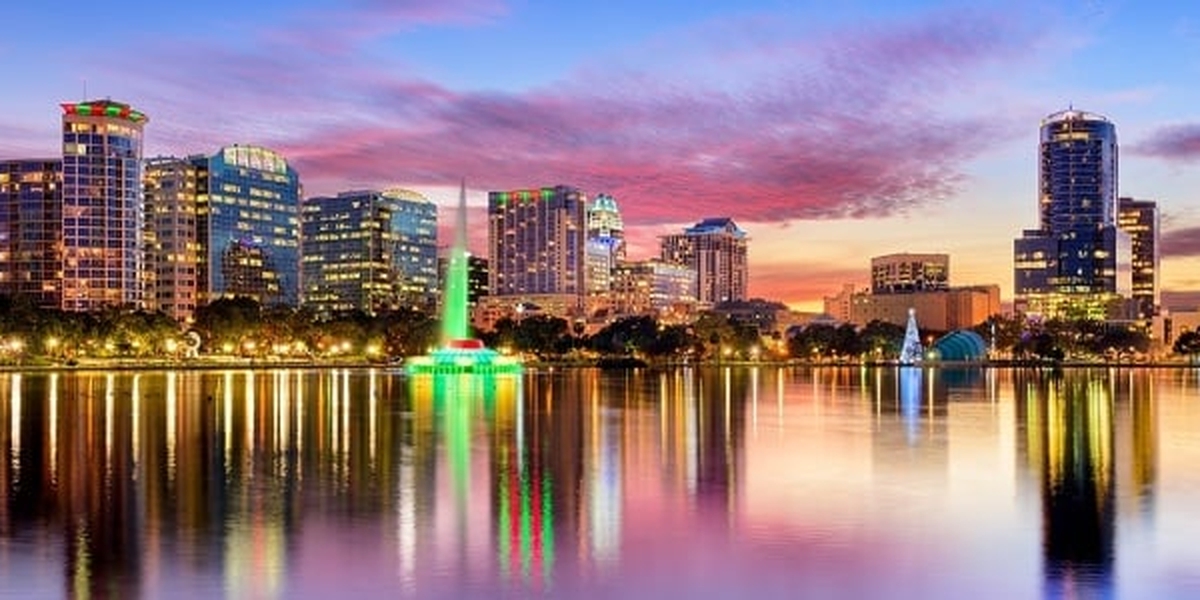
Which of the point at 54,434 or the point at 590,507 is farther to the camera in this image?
the point at 54,434

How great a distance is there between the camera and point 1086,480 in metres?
41.5

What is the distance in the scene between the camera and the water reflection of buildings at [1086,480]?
88.8 feet

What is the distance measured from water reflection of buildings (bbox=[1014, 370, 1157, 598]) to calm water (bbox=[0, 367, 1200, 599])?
150 millimetres

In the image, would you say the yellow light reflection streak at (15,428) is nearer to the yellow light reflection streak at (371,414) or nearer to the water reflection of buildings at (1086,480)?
the yellow light reflection streak at (371,414)

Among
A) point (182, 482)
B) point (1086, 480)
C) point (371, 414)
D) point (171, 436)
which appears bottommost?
point (1086, 480)

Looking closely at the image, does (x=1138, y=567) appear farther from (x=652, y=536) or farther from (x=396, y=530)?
(x=396, y=530)

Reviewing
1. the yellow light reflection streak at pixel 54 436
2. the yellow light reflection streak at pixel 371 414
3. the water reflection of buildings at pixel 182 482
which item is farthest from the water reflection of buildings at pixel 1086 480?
the yellow light reflection streak at pixel 54 436

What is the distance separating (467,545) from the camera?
28.8 metres

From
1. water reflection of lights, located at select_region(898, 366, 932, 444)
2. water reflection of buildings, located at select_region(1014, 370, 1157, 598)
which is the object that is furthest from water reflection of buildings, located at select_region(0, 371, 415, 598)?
water reflection of lights, located at select_region(898, 366, 932, 444)

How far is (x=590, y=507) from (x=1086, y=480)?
17.4 metres

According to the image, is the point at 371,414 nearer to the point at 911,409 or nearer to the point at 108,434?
the point at 108,434

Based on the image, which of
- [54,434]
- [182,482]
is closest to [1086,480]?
[182,482]

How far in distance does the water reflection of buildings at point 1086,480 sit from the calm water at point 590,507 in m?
0.15

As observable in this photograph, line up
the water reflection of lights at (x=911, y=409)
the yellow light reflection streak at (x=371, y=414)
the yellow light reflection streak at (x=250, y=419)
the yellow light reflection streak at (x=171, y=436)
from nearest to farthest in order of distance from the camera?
the yellow light reflection streak at (x=171, y=436)
the yellow light reflection streak at (x=250, y=419)
the yellow light reflection streak at (x=371, y=414)
the water reflection of lights at (x=911, y=409)
